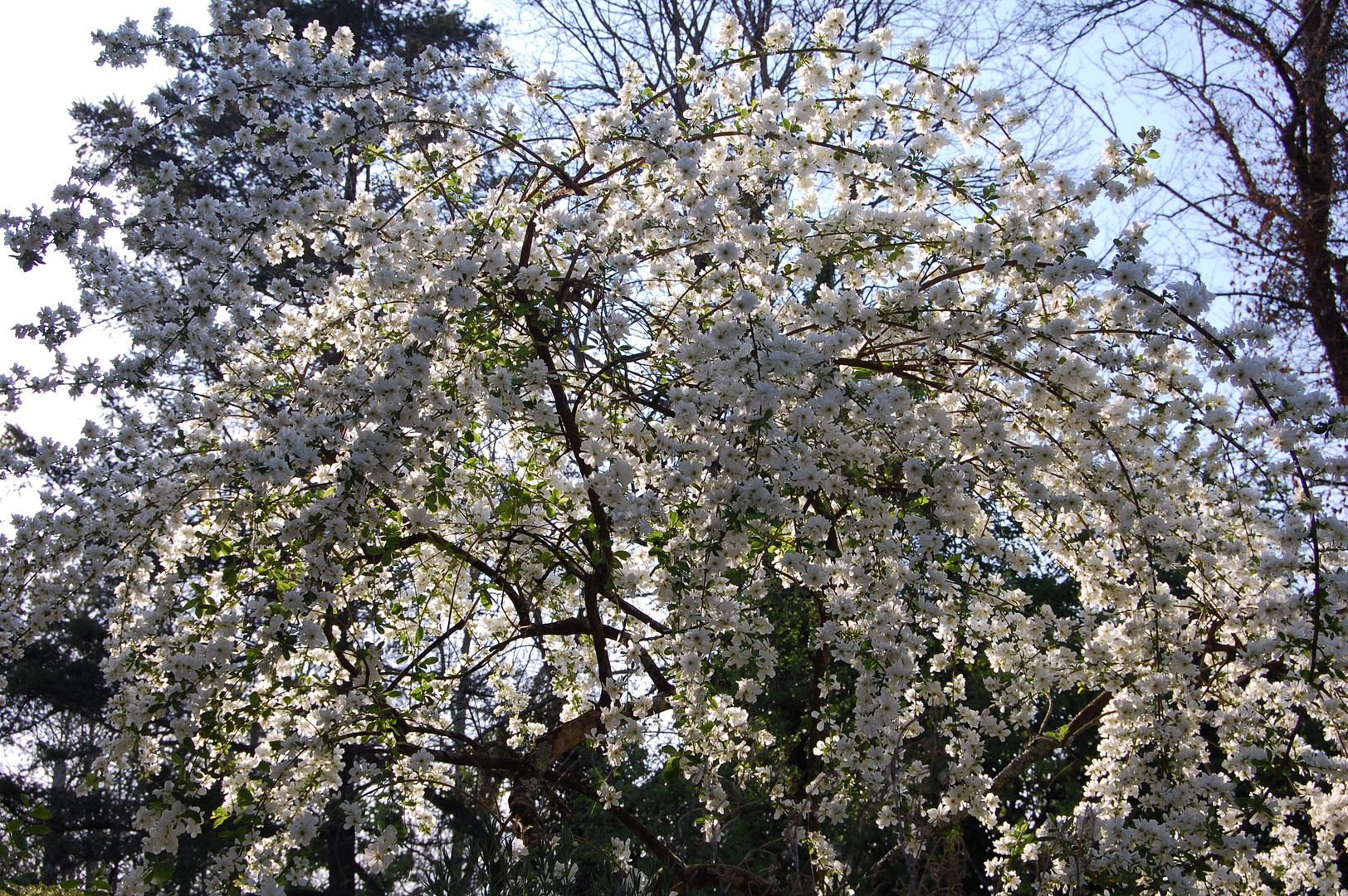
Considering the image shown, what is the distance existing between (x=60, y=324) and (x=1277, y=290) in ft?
37.1

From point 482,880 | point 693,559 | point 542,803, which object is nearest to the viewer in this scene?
point 693,559

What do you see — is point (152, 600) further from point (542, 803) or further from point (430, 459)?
point (542, 803)

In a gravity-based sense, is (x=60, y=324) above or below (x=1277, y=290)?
below

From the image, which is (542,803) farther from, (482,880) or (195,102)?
(195,102)

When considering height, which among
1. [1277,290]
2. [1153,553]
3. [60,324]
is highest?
[1277,290]

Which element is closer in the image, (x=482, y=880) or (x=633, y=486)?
(x=482, y=880)

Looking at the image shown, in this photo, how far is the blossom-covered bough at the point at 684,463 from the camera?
3260 millimetres

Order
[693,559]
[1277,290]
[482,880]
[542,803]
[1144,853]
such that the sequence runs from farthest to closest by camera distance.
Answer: [1277,290]
[542,803]
[1144,853]
[482,880]
[693,559]

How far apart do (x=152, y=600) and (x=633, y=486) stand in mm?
1918

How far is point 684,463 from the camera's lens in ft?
10.2

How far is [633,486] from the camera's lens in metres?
3.84

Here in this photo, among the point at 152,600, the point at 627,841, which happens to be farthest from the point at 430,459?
the point at 627,841

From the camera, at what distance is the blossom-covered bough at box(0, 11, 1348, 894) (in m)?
3.26

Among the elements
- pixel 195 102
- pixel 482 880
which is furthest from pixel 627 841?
pixel 195 102
